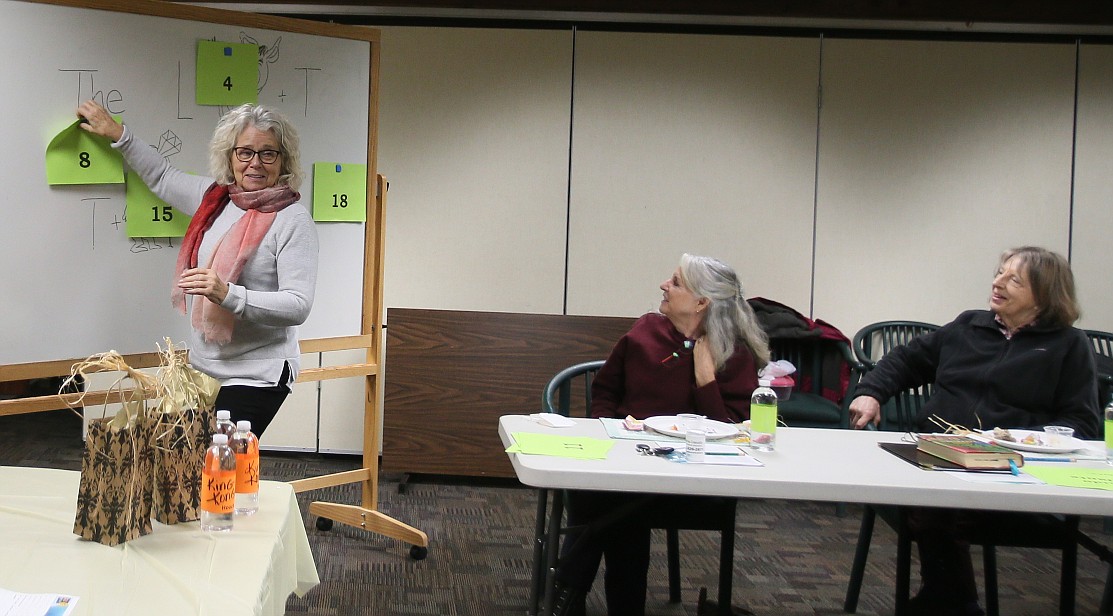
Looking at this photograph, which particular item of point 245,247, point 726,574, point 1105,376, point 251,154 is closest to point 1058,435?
point 726,574

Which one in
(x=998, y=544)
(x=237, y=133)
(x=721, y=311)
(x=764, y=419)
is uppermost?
(x=237, y=133)

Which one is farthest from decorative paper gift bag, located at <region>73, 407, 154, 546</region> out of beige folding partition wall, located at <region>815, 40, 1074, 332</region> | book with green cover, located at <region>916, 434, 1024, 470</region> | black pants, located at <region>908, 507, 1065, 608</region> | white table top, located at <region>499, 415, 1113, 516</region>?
beige folding partition wall, located at <region>815, 40, 1074, 332</region>

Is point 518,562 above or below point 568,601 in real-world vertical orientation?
below

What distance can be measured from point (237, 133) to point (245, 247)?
14.6 inches

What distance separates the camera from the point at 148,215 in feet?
9.21

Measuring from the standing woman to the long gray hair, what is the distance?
1202mm

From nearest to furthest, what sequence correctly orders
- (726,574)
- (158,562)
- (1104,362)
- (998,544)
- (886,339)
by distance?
(158,562) < (998,544) < (726,574) < (1104,362) < (886,339)

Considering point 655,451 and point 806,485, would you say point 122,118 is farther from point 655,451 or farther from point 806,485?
point 806,485

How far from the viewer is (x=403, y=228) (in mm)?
4695

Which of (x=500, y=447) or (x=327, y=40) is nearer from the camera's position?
(x=327, y=40)

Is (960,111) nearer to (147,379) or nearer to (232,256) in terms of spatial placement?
(232,256)

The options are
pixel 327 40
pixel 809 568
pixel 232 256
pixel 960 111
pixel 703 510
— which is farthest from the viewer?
pixel 960 111

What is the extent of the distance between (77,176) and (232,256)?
503 millimetres

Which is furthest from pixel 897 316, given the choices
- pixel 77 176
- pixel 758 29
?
pixel 77 176
